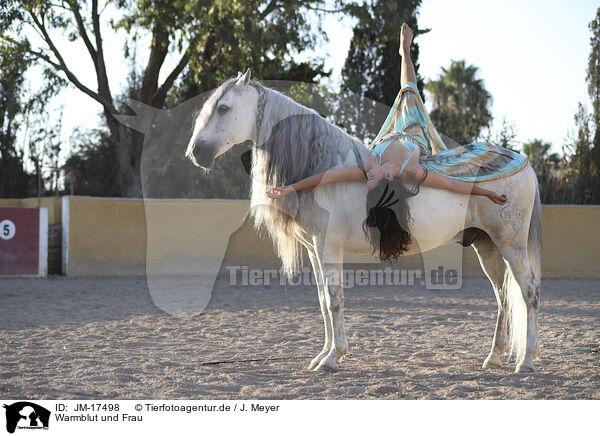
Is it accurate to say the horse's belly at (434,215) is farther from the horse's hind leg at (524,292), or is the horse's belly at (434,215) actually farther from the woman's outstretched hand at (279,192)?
the woman's outstretched hand at (279,192)

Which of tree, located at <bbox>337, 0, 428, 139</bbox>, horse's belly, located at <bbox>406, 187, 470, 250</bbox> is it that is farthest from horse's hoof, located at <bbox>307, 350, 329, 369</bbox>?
tree, located at <bbox>337, 0, 428, 139</bbox>

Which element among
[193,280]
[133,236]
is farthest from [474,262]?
[133,236]

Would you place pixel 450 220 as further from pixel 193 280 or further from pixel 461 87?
pixel 461 87

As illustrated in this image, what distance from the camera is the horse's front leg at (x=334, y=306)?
3555 mm

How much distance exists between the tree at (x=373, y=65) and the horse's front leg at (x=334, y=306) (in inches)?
381

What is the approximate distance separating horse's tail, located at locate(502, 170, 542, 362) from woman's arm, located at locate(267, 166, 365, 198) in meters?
1.29

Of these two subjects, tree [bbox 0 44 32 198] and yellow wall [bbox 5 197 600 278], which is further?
tree [bbox 0 44 32 198]

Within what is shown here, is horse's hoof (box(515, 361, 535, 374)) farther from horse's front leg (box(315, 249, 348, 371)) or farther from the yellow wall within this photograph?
the yellow wall

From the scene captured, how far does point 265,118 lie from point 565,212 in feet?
29.7

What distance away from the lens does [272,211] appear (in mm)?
3611

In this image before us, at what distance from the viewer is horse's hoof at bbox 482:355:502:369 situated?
3.81 meters

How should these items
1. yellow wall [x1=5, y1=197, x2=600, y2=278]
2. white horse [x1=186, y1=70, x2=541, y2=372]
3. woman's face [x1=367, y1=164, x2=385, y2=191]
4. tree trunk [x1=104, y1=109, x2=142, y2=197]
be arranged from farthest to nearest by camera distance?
tree trunk [x1=104, y1=109, x2=142, y2=197] < yellow wall [x1=5, y1=197, x2=600, y2=278] < white horse [x1=186, y1=70, x2=541, y2=372] < woman's face [x1=367, y1=164, x2=385, y2=191]

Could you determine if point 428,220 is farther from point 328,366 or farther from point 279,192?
point 328,366
